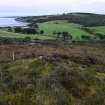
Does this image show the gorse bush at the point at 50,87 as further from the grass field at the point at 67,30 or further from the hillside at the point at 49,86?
the grass field at the point at 67,30

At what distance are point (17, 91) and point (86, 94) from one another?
2127 millimetres

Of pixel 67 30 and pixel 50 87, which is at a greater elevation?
pixel 50 87

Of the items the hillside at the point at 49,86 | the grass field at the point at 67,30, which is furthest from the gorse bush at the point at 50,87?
the grass field at the point at 67,30

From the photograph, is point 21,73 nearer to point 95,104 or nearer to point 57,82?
point 57,82

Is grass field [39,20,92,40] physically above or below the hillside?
below

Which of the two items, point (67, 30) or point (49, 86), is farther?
point (67, 30)

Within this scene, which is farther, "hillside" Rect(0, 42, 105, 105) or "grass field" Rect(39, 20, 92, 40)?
"grass field" Rect(39, 20, 92, 40)

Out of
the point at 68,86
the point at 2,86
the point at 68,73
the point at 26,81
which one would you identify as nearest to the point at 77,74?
the point at 68,73

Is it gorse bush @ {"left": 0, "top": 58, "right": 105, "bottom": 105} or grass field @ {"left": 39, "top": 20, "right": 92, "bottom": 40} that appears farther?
grass field @ {"left": 39, "top": 20, "right": 92, "bottom": 40}

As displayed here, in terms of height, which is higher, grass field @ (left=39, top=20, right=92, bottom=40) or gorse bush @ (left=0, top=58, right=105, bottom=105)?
gorse bush @ (left=0, top=58, right=105, bottom=105)

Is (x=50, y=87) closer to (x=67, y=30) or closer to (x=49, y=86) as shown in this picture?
(x=49, y=86)

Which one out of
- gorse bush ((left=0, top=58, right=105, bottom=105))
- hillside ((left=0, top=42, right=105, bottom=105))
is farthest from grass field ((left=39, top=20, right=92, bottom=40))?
gorse bush ((left=0, top=58, right=105, bottom=105))

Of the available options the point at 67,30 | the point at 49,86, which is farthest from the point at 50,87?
the point at 67,30

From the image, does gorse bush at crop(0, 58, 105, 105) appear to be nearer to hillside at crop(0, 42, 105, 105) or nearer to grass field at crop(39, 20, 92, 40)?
hillside at crop(0, 42, 105, 105)
